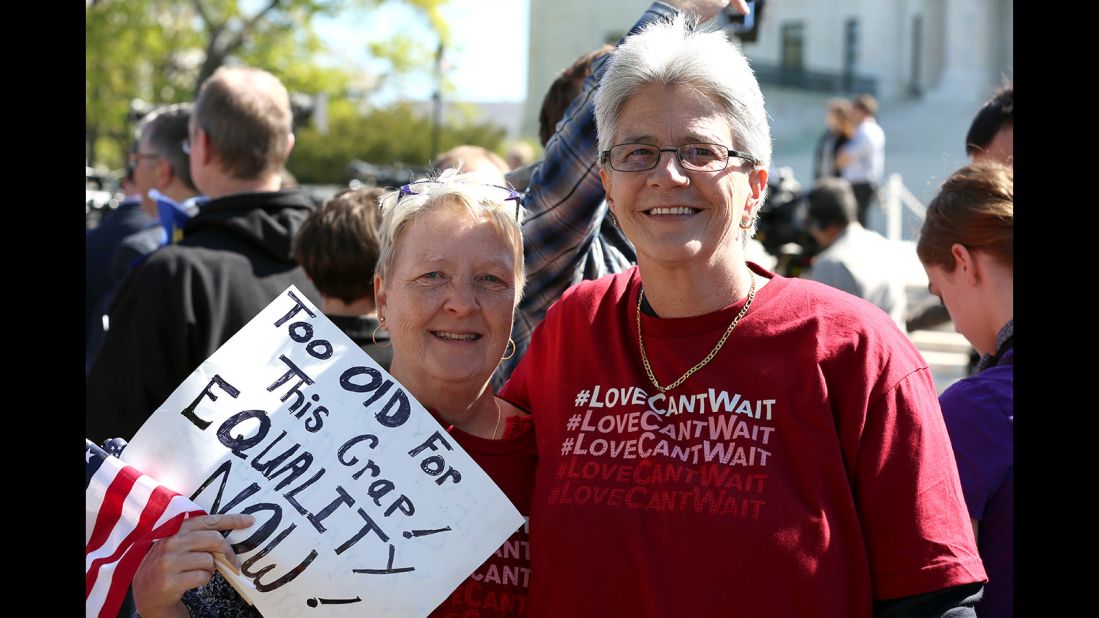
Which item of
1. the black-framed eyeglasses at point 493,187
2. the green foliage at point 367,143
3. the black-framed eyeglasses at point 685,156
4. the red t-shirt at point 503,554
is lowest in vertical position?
the green foliage at point 367,143

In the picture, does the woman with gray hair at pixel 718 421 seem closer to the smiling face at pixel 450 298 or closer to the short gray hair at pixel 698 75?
the short gray hair at pixel 698 75

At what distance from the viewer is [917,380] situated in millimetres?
2129

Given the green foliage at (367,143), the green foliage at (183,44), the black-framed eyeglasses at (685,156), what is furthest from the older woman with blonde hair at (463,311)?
the green foliage at (367,143)

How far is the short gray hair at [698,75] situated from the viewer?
2.30m

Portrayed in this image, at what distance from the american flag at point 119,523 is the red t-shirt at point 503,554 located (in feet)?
1.79

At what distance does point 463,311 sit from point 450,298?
0.13 feet

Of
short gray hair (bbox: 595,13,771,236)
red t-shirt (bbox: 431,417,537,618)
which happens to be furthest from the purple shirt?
red t-shirt (bbox: 431,417,537,618)

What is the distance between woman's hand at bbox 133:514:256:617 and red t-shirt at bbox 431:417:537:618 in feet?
1.44

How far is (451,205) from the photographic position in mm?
2566

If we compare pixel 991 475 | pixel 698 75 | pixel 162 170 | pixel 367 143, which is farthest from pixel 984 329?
pixel 367 143

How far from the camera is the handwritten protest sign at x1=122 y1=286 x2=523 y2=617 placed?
7.44 ft
